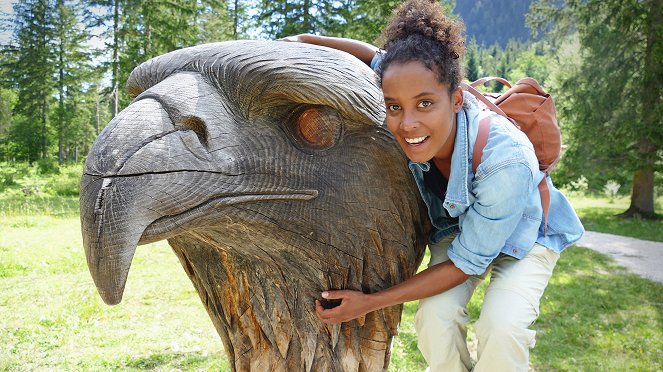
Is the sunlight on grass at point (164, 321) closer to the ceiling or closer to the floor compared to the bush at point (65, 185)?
closer to the ceiling

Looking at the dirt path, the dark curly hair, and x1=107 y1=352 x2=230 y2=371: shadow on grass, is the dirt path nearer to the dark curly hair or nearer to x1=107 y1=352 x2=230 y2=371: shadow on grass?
x1=107 y1=352 x2=230 y2=371: shadow on grass

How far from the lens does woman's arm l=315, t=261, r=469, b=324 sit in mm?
1555

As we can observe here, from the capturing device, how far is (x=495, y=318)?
1673 millimetres

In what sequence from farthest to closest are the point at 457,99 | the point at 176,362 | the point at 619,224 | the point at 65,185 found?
the point at 65,185 → the point at 619,224 → the point at 176,362 → the point at 457,99

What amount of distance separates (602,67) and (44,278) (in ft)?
50.3

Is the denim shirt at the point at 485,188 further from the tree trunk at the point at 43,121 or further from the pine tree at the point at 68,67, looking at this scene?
the tree trunk at the point at 43,121

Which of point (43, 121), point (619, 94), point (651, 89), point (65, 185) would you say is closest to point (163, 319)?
point (651, 89)

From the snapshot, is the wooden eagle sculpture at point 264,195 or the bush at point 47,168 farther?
the bush at point 47,168

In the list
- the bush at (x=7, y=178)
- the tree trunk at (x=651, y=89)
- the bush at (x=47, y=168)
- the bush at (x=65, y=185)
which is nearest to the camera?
the tree trunk at (x=651, y=89)

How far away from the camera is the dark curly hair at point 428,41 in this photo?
1440 millimetres

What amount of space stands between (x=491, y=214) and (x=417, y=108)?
0.41 metres

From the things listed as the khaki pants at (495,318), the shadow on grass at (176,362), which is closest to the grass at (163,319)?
the shadow on grass at (176,362)

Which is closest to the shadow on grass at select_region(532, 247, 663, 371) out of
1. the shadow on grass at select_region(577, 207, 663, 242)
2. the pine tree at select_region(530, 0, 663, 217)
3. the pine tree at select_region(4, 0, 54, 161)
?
the shadow on grass at select_region(577, 207, 663, 242)

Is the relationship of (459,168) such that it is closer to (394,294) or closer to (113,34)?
(394,294)
